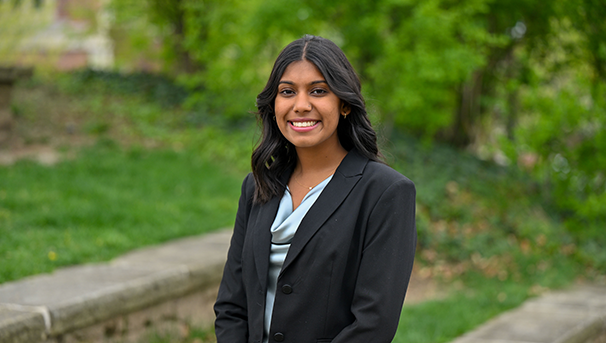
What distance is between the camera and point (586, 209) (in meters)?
6.97

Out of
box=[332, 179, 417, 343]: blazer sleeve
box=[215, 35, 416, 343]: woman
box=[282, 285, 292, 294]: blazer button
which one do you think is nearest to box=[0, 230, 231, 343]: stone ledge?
box=[215, 35, 416, 343]: woman

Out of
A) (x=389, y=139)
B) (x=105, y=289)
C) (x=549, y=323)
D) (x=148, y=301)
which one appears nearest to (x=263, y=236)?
(x=105, y=289)

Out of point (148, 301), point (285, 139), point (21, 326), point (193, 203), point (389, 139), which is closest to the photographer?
point (285, 139)

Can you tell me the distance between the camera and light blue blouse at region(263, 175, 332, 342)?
1.91m

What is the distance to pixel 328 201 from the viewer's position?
1866mm

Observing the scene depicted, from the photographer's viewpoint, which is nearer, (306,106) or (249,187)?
(306,106)

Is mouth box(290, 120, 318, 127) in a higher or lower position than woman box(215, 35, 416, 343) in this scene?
higher

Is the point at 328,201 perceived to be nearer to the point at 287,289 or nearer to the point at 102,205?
the point at 287,289

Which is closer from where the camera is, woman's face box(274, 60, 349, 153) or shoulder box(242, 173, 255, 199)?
woman's face box(274, 60, 349, 153)

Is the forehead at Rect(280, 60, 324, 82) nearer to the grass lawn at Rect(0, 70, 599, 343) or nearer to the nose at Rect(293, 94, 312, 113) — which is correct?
the nose at Rect(293, 94, 312, 113)

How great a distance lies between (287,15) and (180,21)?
5161mm

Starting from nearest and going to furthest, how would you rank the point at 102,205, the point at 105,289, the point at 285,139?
the point at 285,139, the point at 105,289, the point at 102,205

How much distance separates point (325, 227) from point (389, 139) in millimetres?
8238

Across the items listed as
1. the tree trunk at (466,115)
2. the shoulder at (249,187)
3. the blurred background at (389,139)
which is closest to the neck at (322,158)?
the shoulder at (249,187)
